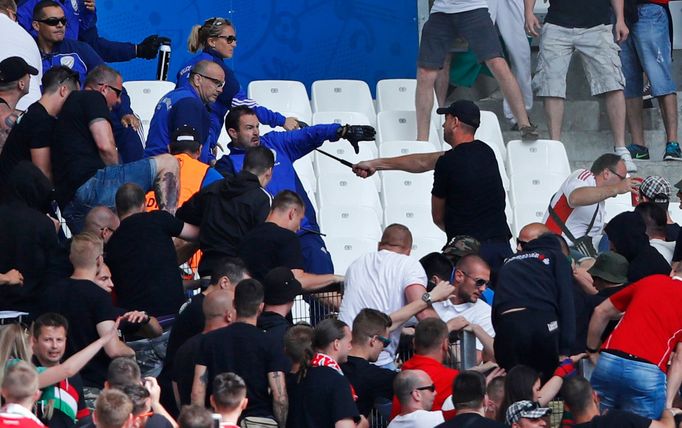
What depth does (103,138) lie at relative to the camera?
1105 centimetres

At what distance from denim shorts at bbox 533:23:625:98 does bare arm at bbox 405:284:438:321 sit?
4.99 m

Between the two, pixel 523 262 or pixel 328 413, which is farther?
pixel 523 262

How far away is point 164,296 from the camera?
10242 millimetres

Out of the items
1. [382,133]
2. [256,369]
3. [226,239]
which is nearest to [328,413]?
[256,369]

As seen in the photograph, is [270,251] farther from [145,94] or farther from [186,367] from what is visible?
[145,94]

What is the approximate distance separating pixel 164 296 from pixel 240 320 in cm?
122

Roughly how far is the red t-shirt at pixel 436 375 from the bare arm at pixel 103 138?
8.43ft

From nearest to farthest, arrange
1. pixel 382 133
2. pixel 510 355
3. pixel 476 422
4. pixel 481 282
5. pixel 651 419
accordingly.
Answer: pixel 476 422, pixel 651 419, pixel 510 355, pixel 481 282, pixel 382 133

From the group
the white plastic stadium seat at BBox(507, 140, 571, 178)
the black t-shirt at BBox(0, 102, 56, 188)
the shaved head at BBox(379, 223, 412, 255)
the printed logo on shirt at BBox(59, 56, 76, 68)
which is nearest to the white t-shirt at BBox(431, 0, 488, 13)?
the white plastic stadium seat at BBox(507, 140, 571, 178)

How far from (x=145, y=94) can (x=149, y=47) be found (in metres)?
0.45

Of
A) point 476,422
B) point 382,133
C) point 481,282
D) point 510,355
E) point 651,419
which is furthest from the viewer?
point 382,133

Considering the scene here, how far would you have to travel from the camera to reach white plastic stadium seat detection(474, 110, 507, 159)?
593 inches

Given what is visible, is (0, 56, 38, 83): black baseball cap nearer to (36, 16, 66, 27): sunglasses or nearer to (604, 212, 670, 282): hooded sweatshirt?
(36, 16, 66, 27): sunglasses

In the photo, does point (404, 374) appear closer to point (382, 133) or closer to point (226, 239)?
point (226, 239)
